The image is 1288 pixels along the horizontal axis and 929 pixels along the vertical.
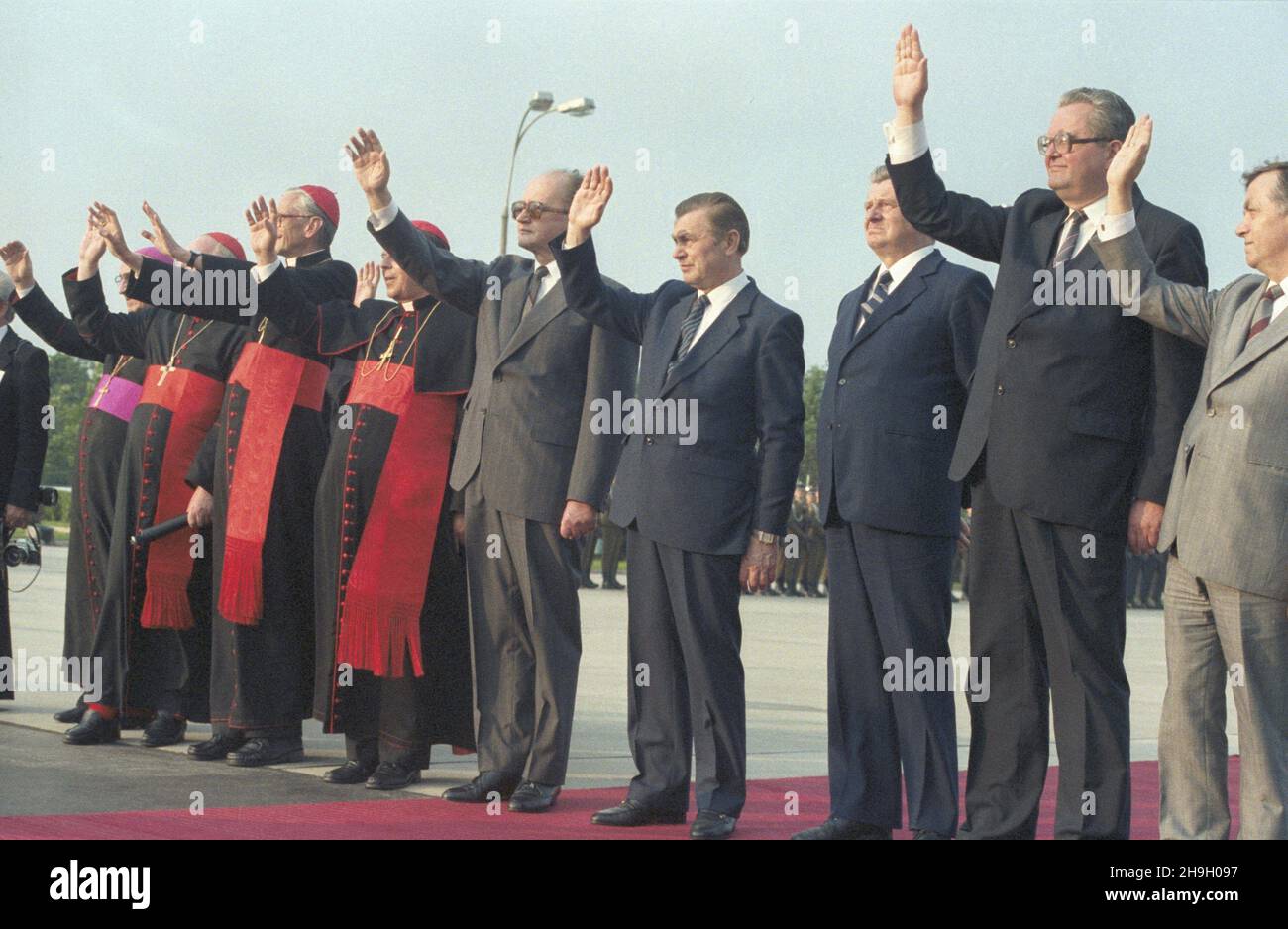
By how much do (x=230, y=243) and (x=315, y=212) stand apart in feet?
3.55

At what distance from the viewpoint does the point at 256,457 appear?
741 cm

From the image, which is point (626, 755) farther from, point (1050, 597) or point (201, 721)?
point (1050, 597)

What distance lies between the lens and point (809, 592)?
30.2 m

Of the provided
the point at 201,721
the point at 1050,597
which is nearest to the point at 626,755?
the point at 201,721

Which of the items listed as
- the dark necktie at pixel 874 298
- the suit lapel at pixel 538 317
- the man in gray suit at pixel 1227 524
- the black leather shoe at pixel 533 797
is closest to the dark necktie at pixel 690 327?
the suit lapel at pixel 538 317

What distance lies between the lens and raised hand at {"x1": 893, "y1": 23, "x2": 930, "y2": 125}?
5.13 meters

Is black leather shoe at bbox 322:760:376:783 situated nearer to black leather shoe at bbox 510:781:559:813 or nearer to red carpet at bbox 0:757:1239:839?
red carpet at bbox 0:757:1239:839

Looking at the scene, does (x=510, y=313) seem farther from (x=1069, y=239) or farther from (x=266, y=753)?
(x=1069, y=239)

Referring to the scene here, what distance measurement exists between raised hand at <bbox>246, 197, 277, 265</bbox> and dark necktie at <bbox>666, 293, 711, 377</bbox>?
1.82 metres

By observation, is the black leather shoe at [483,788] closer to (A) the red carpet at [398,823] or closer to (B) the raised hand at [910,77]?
(A) the red carpet at [398,823]

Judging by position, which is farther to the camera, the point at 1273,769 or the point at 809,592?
the point at 809,592

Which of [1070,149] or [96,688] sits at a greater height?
[1070,149]
